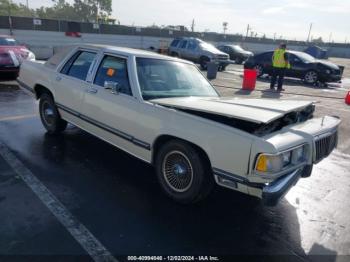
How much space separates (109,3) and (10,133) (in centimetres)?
9731

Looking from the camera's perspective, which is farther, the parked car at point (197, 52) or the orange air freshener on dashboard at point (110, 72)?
the parked car at point (197, 52)

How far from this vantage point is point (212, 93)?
15.9 feet

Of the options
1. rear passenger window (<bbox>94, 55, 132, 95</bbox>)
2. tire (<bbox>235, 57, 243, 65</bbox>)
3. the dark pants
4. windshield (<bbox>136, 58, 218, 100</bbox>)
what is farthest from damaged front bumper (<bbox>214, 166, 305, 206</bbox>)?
tire (<bbox>235, 57, 243, 65</bbox>)

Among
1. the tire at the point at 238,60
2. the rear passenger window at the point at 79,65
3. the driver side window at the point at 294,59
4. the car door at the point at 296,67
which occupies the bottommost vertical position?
the tire at the point at 238,60

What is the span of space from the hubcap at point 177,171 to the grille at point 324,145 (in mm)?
1402

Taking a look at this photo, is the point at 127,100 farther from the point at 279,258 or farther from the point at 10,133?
the point at 10,133

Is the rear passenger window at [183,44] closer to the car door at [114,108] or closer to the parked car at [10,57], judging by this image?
the parked car at [10,57]

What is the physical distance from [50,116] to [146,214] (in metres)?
3.11

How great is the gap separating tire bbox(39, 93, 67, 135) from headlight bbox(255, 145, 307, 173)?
3776 mm

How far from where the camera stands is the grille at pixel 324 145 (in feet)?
11.9

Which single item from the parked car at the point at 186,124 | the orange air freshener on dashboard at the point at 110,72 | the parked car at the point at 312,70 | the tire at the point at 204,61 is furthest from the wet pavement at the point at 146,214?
the tire at the point at 204,61

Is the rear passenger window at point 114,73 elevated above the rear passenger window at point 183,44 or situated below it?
above

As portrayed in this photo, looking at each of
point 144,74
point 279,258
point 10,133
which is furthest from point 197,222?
point 10,133

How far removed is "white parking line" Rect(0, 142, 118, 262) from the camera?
2.87 meters
